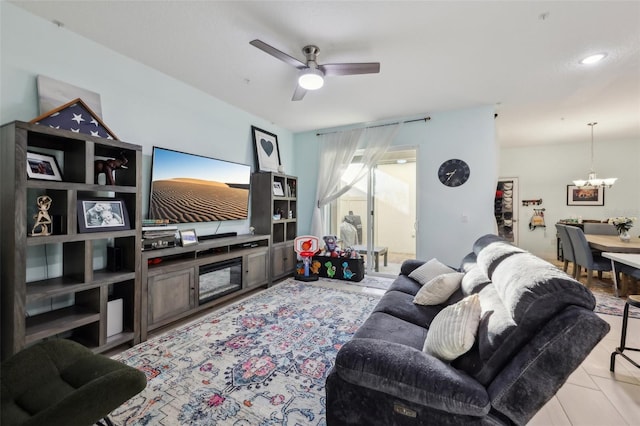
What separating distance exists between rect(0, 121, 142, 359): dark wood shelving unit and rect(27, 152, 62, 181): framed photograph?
0.25 feet

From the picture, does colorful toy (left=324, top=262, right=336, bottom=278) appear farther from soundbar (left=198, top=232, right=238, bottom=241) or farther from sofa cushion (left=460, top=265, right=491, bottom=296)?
sofa cushion (left=460, top=265, right=491, bottom=296)

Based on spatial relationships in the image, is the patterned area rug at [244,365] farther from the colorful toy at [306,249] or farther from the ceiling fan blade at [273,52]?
the ceiling fan blade at [273,52]

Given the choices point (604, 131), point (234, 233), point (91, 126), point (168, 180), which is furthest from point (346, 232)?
point (604, 131)

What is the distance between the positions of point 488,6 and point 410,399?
2.52 metres

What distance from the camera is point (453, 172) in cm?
407

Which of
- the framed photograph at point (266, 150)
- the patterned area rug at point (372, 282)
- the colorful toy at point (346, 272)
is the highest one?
the framed photograph at point (266, 150)

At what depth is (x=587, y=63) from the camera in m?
2.70

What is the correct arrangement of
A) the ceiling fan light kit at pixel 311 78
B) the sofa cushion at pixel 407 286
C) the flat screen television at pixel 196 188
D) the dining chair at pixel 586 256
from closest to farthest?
A: the ceiling fan light kit at pixel 311 78, the sofa cushion at pixel 407 286, the flat screen television at pixel 196 188, the dining chair at pixel 586 256

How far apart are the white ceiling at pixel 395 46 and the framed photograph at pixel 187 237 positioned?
174 centimetres

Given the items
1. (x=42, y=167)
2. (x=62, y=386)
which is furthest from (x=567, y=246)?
(x=42, y=167)

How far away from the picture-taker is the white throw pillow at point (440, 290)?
2.11 metres

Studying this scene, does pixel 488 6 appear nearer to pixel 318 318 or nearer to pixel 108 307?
pixel 318 318

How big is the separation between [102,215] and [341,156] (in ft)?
11.4

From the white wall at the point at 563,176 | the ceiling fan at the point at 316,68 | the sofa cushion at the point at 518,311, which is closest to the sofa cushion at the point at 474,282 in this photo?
the sofa cushion at the point at 518,311
